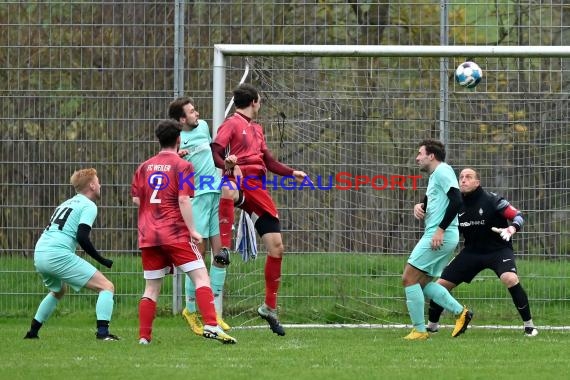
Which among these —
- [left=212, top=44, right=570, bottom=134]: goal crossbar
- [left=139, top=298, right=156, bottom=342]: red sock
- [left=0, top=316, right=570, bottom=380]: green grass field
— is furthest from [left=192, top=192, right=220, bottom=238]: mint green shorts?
[left=139, top=298, right=156, bottom=342]: red sock

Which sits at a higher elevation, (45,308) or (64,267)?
(64,267)

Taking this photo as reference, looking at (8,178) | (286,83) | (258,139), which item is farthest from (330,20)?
(8,178)

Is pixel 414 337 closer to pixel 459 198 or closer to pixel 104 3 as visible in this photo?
pixel 459 198

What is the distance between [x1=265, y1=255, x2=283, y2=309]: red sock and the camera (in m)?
11.3

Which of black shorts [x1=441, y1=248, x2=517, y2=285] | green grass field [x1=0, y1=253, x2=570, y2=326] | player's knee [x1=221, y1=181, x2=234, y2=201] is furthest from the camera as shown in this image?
green grass field [x1=0, y1=253, x2=570, y2=326]

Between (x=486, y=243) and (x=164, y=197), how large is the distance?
3521mm

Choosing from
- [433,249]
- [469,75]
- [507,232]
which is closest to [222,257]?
[433,249]

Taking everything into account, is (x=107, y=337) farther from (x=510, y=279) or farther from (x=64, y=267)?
(x=510, y=279)

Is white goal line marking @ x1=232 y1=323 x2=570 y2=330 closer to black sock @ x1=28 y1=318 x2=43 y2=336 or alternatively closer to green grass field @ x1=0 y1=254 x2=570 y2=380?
green grass field @ x1=0 y1=254 x2=570 y2=380

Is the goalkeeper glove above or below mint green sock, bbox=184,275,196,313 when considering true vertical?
above

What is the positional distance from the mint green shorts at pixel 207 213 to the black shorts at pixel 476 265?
2.35 metres

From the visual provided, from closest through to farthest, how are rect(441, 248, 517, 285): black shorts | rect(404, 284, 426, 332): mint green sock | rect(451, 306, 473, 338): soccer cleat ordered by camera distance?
1. rect(404, 284, 426, 332): mint green sock
2. rect(451, 306, 473, 338): soccer cleat
3. rect(441, 248, 517, 285): black shorts

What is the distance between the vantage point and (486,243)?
1172 cm

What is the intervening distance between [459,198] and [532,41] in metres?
3.44
